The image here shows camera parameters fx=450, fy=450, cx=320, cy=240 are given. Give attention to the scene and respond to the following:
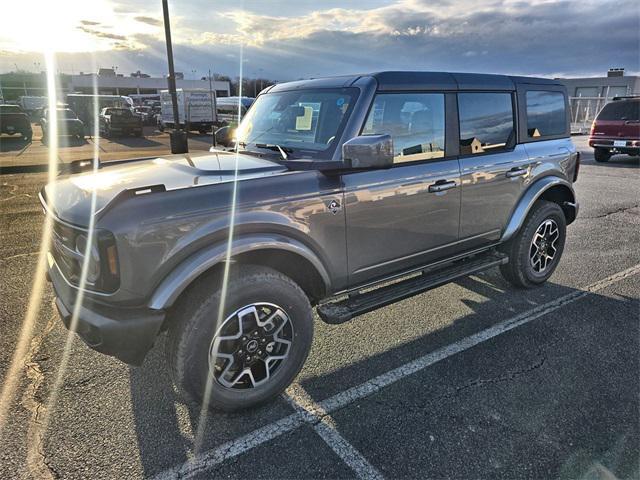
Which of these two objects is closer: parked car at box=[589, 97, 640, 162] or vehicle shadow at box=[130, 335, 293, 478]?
vehicle shadow at box=[130, 335, 293, 478]

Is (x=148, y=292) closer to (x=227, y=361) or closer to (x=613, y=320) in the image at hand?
(x=227, y=361)

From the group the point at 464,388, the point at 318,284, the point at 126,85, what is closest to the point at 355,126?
Result: the point at 318,284

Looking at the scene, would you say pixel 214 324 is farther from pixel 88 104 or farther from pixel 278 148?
pixel 88 104

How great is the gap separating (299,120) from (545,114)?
265cm

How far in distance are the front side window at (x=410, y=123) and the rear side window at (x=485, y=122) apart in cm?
27

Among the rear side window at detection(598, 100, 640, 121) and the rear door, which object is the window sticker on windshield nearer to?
the rear door

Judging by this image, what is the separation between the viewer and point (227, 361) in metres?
2.66

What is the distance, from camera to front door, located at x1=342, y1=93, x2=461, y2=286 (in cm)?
307

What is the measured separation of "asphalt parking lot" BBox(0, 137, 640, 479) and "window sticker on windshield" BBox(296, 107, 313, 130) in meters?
1.67

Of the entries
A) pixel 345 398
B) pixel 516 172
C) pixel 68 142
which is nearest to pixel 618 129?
pixel 516 172

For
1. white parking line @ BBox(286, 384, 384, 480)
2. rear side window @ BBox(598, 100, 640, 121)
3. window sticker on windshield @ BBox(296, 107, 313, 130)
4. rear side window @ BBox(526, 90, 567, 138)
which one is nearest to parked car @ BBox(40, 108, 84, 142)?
rear side window @ BBox(598, 100, 640, 121)

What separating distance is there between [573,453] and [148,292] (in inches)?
95.9

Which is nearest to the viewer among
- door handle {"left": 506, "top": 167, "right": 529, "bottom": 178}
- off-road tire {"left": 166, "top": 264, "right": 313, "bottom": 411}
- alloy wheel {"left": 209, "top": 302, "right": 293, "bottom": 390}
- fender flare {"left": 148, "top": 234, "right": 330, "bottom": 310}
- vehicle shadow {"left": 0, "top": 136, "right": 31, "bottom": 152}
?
fender flare {"left": 148, "top": 234, "right": 330, "bottom": 310}

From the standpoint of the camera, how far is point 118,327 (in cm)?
233
